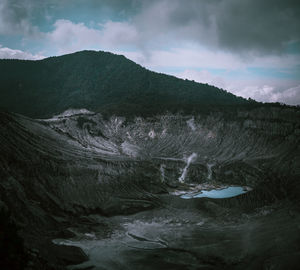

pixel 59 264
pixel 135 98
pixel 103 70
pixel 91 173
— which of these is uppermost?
pixel 103 70

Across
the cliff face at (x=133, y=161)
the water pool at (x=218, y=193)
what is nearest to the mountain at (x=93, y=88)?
the cliff face at (x=133, y=161)

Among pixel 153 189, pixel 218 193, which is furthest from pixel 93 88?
pixel 218 193

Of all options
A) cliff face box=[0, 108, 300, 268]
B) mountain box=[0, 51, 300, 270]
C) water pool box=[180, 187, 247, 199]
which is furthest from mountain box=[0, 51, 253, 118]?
water pool box=[180, 187, 247, 199]

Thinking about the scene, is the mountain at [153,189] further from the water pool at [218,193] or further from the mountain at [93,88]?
the mountain at [93,88]

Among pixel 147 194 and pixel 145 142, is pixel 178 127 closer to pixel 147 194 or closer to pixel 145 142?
pixel 145 142

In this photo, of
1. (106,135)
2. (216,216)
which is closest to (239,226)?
(216,216)
